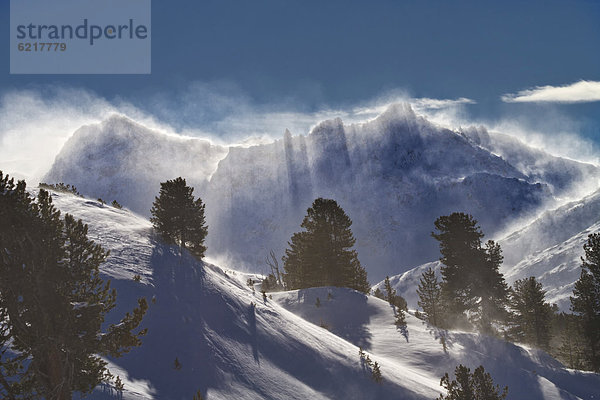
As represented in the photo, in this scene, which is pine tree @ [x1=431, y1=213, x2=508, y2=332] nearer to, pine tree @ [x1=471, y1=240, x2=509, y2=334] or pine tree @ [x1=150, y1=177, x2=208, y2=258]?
pine tree @ [x1=471, y1=240, x2=509, y2=334]

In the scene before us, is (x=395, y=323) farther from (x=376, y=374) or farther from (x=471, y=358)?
Result: (x=376, y=374)

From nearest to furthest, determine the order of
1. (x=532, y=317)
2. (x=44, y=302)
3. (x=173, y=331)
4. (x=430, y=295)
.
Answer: (x=44, y=302), (x=173, y=331), (x=430, y=295), (x=532, y=317)

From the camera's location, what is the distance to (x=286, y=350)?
1836 centimetres

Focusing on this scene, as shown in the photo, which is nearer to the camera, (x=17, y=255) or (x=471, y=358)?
(x=17, y=255)

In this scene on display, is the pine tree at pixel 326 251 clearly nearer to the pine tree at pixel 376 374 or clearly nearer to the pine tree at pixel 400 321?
the pine tree at pixel 400 321

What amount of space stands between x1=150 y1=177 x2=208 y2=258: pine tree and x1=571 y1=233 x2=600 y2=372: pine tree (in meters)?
30.2

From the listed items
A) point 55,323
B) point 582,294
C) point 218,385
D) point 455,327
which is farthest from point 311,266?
point 55,323

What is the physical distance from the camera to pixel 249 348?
17000 millimetres

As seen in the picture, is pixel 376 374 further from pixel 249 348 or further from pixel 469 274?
pixel 469 274

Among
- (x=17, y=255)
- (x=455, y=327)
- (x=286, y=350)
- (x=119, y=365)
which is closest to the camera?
(x=17, y=255)

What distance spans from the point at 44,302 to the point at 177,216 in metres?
14.6

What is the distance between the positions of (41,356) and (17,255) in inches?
81.5

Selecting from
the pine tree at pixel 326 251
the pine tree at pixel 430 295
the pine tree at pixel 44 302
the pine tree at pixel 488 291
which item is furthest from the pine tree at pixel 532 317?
the pine tree at pixel 44 302

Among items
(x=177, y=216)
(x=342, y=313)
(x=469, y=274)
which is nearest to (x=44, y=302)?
(x=177, y=216)
